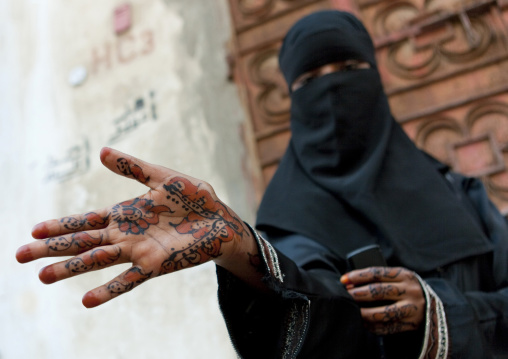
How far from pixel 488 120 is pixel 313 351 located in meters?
1.59

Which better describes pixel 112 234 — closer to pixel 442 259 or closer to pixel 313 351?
pixel 313 351

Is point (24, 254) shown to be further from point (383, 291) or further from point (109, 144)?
point (109, 144)

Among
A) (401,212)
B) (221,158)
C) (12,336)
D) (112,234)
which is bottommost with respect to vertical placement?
(12,336)

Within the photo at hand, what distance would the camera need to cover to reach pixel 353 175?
1239 millimetres

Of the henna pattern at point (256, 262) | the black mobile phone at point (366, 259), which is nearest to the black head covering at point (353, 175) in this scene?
the black mobile phone at point (366, 259)

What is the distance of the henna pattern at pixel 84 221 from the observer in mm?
667

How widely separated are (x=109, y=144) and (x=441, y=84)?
1727mm

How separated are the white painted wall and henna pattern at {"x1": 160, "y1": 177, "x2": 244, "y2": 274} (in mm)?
1427

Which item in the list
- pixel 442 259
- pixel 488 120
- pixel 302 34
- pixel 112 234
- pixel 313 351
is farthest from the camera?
pixel 488 120

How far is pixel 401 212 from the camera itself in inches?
47.4

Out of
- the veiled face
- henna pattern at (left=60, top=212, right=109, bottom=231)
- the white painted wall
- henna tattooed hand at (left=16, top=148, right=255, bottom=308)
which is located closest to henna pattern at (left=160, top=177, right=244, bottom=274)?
henna tattooed hand at (left=16, top=148, right=255, bottom=308)

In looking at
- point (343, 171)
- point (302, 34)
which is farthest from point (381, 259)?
point (302, 34)

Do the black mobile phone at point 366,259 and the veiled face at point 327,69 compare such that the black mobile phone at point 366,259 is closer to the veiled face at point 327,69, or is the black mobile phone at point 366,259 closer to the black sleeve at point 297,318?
the black sleeve at point 297,318

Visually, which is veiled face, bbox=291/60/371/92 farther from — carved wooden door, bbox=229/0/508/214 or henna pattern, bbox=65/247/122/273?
henna pattern, bbox=65/247/122/273
